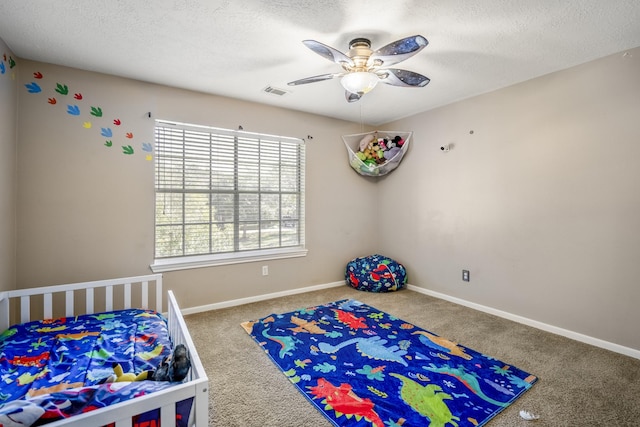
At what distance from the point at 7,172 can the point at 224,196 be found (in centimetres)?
177

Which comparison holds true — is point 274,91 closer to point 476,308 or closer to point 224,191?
point 224,191

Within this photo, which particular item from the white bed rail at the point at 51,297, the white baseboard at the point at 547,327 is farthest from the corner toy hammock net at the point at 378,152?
the white bed rail at the point at 51,297

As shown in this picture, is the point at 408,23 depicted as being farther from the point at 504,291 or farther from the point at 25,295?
the point at 25,295

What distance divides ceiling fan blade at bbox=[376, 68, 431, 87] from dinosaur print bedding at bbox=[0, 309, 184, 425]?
2.32 metres

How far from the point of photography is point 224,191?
138 inches

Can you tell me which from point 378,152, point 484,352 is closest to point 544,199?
point 484,352

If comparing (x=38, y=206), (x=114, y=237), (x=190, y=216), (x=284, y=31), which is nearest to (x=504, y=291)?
(x=284, y=31)

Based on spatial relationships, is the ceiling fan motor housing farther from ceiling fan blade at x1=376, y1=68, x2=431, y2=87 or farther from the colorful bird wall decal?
the colorful bird wall decal

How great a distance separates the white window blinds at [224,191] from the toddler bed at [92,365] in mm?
790

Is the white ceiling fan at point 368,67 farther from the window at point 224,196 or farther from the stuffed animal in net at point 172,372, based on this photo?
the stuffed animal in net at point 172,372

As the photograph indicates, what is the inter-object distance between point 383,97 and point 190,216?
256 centimetres

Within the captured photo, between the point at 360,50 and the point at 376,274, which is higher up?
the point at 360,50

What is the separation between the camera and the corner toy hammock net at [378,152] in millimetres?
4137

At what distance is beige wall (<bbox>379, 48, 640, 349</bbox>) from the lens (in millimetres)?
2432
